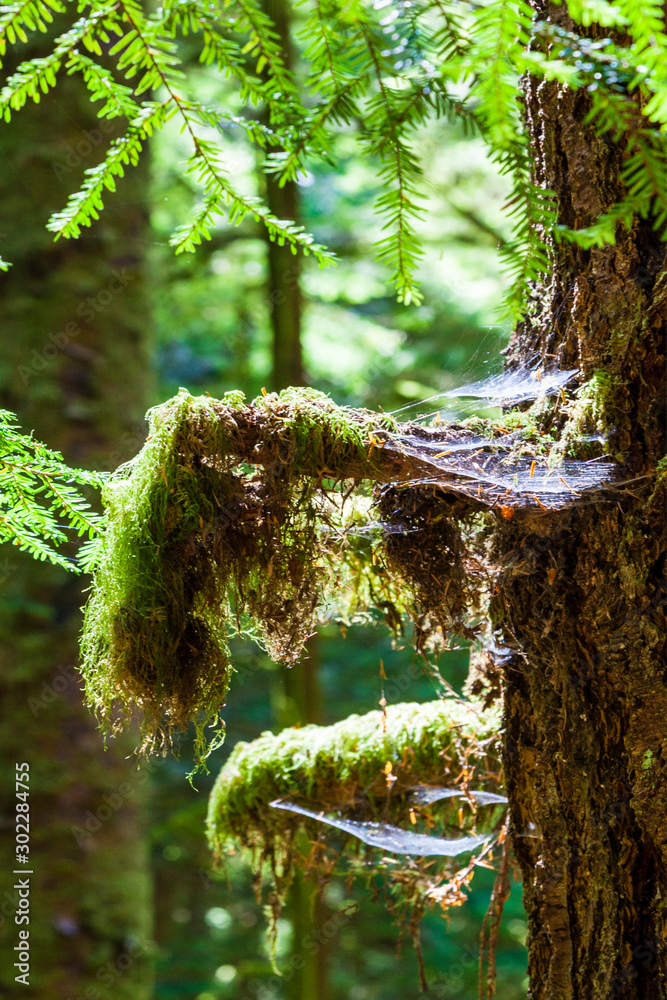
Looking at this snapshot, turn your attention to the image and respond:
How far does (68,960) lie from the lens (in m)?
2.91

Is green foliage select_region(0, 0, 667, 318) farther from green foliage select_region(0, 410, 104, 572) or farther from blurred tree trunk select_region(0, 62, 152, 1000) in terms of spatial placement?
blurred tree trunk select_region(0, 62, 152, 1000)

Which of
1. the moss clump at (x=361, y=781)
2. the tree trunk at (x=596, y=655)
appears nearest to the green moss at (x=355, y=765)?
the moss clump at (x=361, y=781)

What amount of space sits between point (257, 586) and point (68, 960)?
93.6 inches

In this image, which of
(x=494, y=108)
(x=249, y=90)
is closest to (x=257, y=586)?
(x=249, y=90)

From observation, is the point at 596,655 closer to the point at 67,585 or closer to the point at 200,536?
the point at 200,536

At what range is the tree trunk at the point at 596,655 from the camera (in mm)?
1345

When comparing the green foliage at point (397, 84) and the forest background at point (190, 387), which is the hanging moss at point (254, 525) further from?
the green foliage at point (397, 84)

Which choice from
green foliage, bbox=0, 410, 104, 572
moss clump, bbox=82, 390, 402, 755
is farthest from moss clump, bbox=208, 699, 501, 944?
green foliage, bbox=0, 410, 104, 572

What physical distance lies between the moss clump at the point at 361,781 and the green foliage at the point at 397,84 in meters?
1.10

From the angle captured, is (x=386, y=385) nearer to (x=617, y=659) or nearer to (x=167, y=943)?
(x=617, y=659)

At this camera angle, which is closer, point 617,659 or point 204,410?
point 204,410

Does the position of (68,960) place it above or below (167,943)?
above

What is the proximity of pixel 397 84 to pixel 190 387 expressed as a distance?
594 centimetres

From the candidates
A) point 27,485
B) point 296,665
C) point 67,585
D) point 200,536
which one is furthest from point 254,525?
point 296,665
